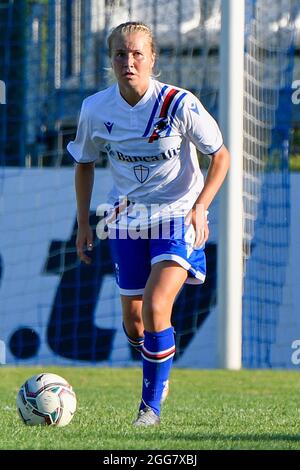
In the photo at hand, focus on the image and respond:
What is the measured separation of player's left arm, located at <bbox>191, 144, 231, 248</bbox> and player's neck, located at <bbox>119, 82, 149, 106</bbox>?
0.47 m

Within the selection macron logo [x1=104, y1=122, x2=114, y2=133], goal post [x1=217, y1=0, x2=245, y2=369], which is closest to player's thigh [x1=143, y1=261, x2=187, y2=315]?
macron logo [x1=104, y1=122, x2=114, y2=133]

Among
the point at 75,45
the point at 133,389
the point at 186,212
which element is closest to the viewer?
the point at 186,212

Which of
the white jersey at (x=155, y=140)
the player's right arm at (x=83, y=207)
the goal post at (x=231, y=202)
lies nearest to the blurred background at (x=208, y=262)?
the goal post at (x=231, y=202)

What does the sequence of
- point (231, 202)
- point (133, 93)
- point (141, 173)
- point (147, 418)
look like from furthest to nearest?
point (231, 202)
point (141, 173)
point (133, 93)
point (147, 418)

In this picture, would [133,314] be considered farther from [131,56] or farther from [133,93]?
[131,56]

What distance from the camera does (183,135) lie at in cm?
585

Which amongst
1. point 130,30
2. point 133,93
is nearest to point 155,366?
point 133,93

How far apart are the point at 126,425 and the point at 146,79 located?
5.56ft

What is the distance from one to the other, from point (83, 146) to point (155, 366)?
122 cm

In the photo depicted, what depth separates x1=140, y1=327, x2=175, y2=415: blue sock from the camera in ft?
18.6

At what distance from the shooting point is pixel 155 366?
5672 mm

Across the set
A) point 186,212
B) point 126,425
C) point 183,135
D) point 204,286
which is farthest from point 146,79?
point 204,286

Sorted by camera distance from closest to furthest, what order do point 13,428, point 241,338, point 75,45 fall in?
1. point 13,428
2. point 241,338
3. point 75,45

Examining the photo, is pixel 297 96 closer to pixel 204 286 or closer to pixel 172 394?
pixel 204 286
